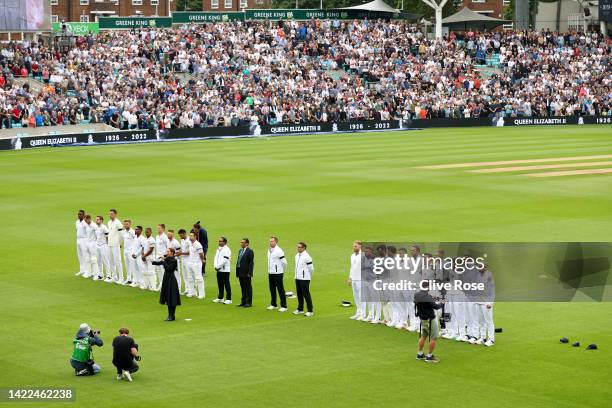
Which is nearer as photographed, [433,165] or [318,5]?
[433,165]

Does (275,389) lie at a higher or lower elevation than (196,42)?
lower

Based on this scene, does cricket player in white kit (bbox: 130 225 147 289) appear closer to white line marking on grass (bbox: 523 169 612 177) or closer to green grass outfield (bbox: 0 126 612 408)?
green grass outfield (bbox: 0 126 612 408)

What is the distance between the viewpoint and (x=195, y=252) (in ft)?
82.0

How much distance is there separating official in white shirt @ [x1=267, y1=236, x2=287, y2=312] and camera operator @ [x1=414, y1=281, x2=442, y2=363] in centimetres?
485

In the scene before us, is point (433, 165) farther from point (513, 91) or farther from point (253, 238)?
point (513, 91)

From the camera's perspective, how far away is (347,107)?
2980 inches

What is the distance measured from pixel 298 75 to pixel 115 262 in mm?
52589

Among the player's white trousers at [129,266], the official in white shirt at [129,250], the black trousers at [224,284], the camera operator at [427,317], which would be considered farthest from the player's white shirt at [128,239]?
the camera operator at [427,317]

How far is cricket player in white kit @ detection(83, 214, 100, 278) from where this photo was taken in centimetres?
2744

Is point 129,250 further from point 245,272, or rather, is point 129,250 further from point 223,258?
point 245,272

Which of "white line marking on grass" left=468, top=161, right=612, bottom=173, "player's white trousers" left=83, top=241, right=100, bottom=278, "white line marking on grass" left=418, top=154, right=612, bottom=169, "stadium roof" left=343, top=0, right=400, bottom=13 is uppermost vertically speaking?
"stadium roof" left=343, top=0, right=400, bottom=13

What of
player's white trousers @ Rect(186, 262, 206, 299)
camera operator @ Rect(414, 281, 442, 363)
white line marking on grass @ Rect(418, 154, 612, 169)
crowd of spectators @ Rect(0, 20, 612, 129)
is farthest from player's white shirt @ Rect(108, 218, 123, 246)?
crowd of spectators @ Rect(0, 20, 612, 129)

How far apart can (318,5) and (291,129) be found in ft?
162

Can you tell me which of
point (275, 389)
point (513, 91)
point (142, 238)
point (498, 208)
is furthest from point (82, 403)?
point (513, 91)
